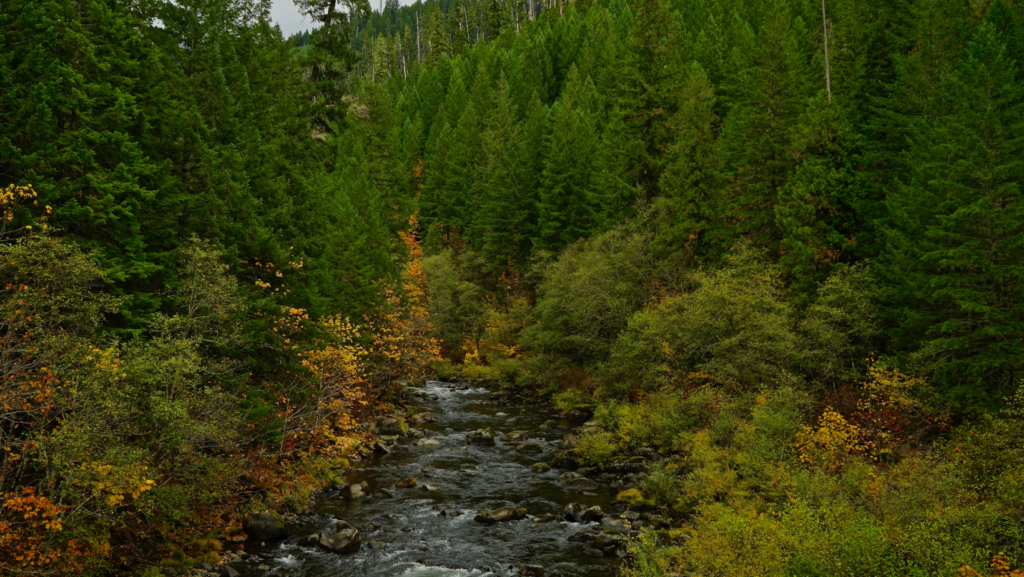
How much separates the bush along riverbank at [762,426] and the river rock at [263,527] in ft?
37.6

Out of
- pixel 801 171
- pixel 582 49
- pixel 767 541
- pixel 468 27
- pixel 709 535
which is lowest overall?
pixel 709 535

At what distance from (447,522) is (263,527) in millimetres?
6349

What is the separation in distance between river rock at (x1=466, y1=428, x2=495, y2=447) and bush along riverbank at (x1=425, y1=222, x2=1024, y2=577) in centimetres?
441

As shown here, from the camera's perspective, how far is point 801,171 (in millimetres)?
27406

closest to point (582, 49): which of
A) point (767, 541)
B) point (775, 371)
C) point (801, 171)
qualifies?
point (801, 171)

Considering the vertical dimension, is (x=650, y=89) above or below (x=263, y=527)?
above

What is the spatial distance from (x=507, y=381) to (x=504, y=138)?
2749 centimetres

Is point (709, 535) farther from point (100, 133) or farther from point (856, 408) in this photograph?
point (100, 133)

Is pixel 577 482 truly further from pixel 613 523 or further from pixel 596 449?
pixel 613 523

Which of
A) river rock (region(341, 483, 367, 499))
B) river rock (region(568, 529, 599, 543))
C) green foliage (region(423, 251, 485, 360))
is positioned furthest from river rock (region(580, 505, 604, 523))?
green foliage (region(423, 251, 485, 360))

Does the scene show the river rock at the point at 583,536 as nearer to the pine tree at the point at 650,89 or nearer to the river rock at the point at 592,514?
the river rock at the point at 592,514

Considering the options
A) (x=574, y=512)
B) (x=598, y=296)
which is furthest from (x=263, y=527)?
(x=598, y=296)

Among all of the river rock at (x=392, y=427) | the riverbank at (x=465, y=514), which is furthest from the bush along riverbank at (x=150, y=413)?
the river rock at (x=392, y=427)

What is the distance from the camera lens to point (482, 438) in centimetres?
3203
